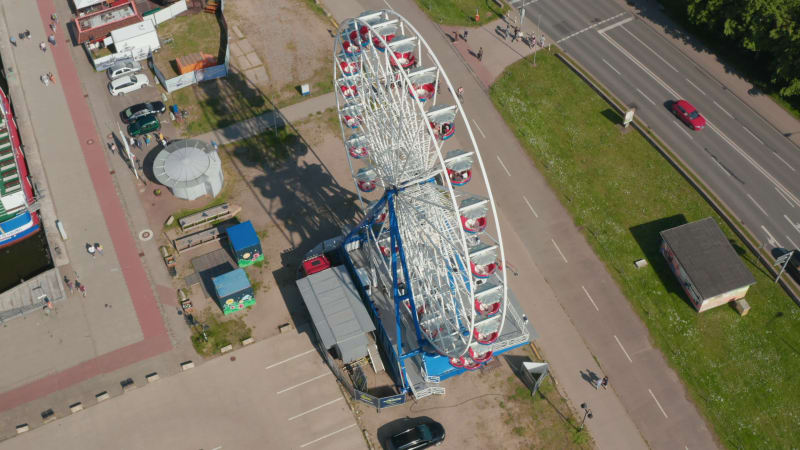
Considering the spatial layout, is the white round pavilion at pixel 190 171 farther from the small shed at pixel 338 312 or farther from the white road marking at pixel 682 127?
the white road marking at pixel 682 127

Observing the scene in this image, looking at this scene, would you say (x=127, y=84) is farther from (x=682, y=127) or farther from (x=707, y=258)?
(x=707, y=258)

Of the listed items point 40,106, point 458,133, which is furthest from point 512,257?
point 40,106

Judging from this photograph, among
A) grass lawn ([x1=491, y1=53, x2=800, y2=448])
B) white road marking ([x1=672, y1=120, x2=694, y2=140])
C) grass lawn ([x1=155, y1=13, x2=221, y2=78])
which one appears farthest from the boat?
white road marking ([x1=672, y1=120, x2=694, y2=140])

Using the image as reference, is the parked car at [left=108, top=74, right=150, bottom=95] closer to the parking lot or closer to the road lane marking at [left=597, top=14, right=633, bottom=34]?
the parking lot

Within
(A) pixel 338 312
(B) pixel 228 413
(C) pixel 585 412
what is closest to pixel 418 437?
(A) pixel 338 312

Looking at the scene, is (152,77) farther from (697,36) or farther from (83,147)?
(697,36)
